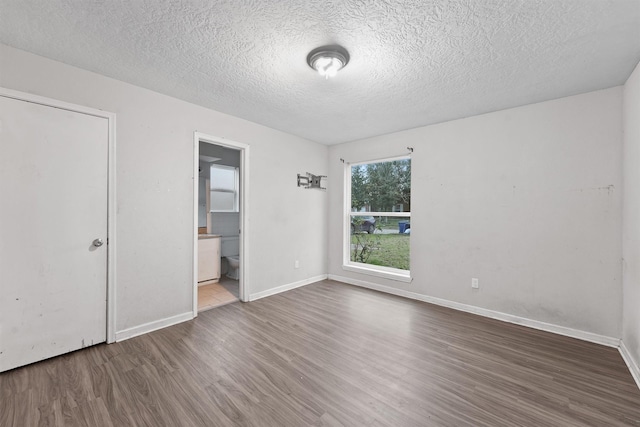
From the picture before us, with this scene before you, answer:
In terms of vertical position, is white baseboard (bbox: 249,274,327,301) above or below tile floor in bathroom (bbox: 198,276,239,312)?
above

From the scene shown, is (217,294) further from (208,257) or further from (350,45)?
(350,45)

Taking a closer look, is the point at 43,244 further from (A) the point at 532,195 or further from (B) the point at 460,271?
(A) the point at 532,195

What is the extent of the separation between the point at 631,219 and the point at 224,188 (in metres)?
5.54

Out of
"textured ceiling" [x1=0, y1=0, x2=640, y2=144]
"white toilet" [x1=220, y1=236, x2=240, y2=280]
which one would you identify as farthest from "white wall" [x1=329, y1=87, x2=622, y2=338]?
"white toilet" [x1=220, y1=236, x2=240, y2=280]

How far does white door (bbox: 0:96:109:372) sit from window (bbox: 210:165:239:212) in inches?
106

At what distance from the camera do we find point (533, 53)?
197 centimetres

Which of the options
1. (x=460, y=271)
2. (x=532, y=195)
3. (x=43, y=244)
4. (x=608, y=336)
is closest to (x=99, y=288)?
(x=43, y=244)

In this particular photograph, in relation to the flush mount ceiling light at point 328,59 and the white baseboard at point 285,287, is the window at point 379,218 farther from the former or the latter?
the flush mount ceiling light at point 328,59

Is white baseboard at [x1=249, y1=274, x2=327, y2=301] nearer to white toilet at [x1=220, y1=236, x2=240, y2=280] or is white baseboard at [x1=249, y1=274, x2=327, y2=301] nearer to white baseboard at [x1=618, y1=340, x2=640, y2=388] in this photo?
white toilet at [x1=220, y1=236, x2=240, y2=280]

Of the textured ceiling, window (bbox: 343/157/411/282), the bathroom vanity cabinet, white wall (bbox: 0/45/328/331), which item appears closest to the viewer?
the textured ceiling

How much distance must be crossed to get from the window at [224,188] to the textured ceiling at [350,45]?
2.36m

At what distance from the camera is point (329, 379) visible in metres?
1.93

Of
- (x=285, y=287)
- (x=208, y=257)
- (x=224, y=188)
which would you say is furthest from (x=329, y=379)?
(x=224, y=188)

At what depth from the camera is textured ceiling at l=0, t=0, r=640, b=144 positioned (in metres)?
1.58
